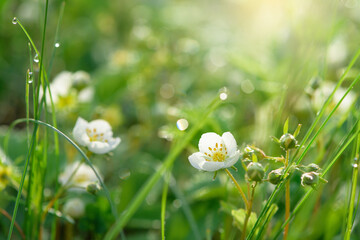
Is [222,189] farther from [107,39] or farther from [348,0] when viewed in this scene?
[107,39]

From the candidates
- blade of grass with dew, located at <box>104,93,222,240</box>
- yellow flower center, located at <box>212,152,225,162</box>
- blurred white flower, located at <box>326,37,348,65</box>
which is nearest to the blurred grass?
blurred white flower, located at <box>326,37,348,65</box>

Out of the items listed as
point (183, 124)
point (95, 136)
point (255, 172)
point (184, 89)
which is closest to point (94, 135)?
point (95, 136)

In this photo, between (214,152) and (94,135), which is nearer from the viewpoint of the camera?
(214,152)

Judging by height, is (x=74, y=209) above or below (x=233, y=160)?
below

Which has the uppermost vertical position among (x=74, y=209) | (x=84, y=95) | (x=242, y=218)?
(x=84, y=95)

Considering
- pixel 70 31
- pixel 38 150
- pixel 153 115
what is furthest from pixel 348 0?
pixel 70 31

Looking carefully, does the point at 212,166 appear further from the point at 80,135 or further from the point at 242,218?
the point at 80,135

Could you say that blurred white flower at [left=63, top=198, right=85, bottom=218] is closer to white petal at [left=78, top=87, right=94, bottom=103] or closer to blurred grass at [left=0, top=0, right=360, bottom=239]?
blurred grass at [left=0, top=0, right=360, bottom=239]
